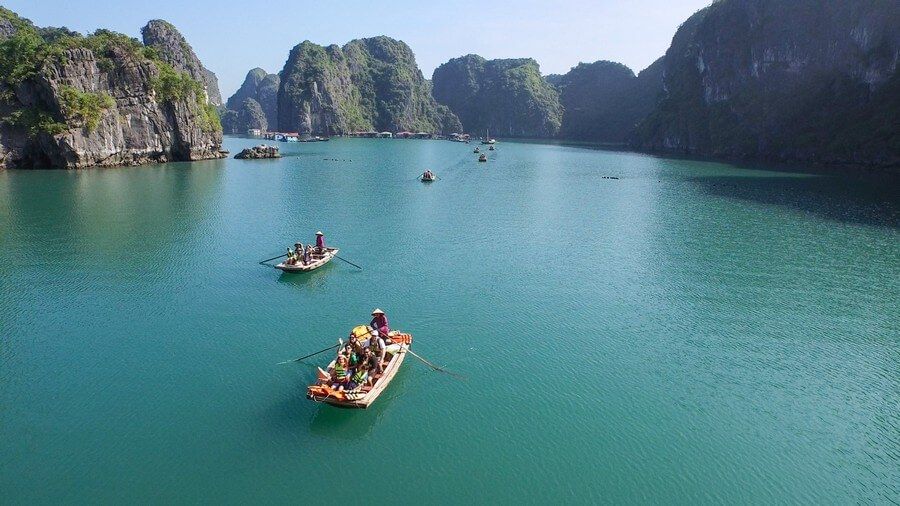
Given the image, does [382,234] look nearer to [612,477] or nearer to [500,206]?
[500,206]

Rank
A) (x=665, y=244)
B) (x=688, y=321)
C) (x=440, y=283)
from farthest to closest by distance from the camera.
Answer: (x=665, y=244) → (x=440, y=283) → (x=688, y=321)

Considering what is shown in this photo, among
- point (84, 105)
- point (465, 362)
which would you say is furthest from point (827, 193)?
point (84, 105)

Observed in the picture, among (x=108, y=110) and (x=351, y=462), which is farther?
(x=108, y=110)

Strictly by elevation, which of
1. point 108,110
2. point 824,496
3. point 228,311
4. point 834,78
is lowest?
point 824,496

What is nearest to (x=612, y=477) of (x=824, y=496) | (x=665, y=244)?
(x=824, y=496)

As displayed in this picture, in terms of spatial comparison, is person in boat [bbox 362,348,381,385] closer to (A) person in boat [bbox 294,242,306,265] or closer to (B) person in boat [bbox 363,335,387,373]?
(B) person in boat [bbox 363,335,387,373]

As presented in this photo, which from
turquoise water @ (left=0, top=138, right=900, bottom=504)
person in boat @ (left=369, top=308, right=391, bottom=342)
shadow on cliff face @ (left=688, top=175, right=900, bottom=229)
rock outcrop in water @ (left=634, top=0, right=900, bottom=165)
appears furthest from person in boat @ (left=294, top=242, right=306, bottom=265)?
rock outcrop in water @ (left=634, top=0, right=900, bottom=165)

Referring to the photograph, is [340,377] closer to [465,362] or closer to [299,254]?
[465,362]
